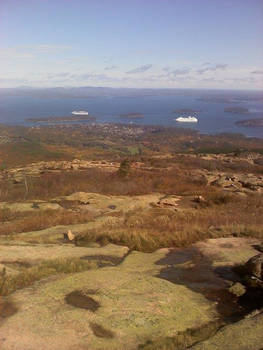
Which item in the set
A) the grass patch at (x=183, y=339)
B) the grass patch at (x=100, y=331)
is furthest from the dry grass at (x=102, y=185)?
the grass patch at (x=183, y=339)

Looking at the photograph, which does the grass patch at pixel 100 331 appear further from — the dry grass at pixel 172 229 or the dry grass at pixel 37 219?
the dry grass at pixel 37 219

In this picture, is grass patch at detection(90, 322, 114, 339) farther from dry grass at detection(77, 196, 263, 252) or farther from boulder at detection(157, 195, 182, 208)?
boulder at detection(157, 195, 182, 208)

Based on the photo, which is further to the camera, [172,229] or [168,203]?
[168,203]

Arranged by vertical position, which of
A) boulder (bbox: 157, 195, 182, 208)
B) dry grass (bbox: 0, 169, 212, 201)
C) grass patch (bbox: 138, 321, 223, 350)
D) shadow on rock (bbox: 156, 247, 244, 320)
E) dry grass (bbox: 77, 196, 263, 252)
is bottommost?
dry grass (bbox: 0, 169, 212, 201)

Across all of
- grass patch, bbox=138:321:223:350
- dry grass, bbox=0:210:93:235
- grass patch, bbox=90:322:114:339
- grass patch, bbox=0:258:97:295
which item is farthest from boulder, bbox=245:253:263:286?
dry grass, bbox=0:210:93:235

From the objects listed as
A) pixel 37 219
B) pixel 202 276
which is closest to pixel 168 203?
pixel 37 219

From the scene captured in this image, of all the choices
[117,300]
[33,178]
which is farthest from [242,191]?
[117,300]

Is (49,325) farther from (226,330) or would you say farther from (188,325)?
(226,330)

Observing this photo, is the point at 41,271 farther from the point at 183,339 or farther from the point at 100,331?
the point at 183,339

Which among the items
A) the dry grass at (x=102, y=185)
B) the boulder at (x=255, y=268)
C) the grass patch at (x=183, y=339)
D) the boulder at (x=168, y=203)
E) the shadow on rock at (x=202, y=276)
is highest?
the boulder at (x=255, y=268)

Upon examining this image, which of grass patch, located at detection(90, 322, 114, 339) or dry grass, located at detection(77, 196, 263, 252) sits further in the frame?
dry grass, located at detection(77, 196, 263, 252)

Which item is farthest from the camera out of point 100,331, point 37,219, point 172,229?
point 37,219
